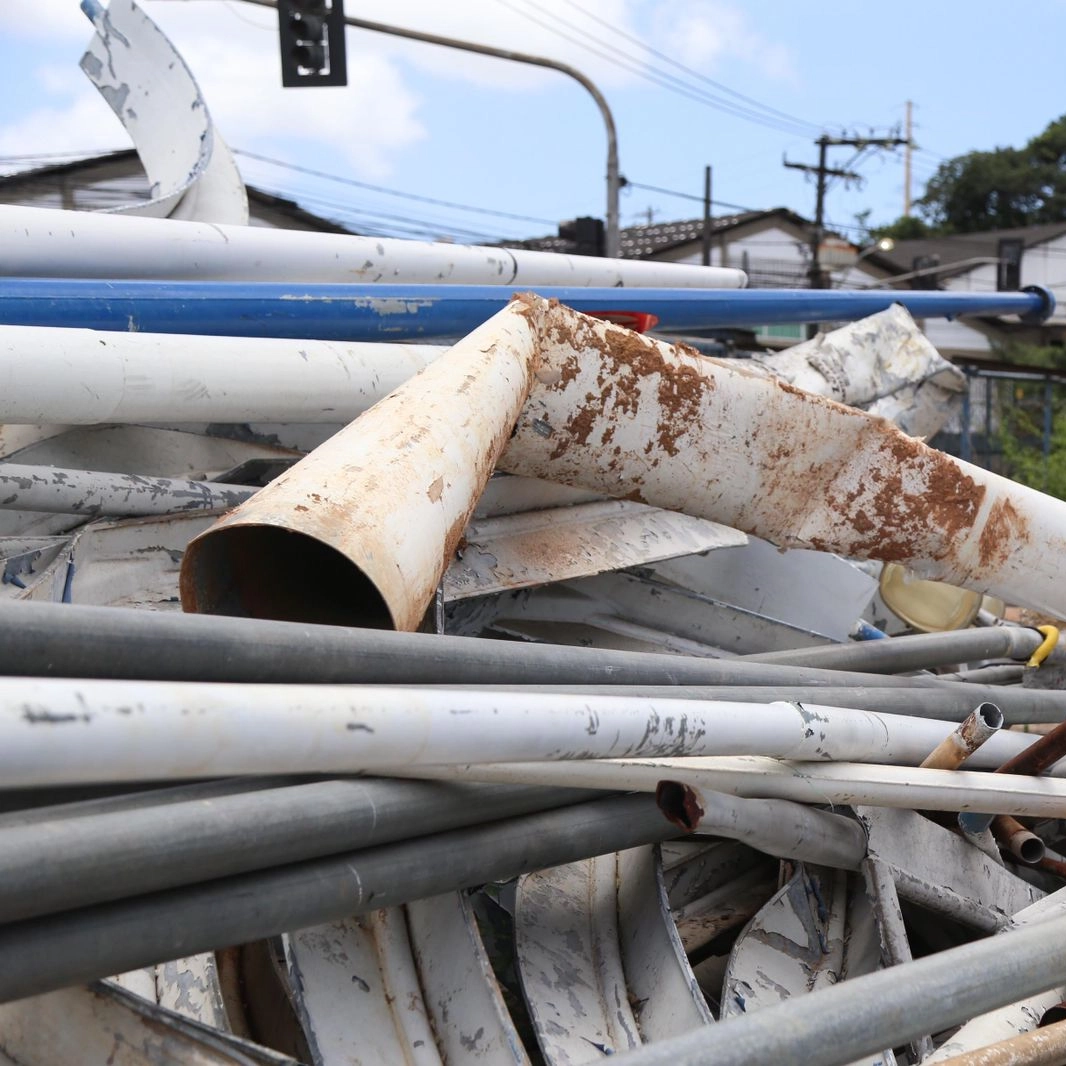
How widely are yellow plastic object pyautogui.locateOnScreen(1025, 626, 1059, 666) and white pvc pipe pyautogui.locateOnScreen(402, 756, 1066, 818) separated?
0.64m

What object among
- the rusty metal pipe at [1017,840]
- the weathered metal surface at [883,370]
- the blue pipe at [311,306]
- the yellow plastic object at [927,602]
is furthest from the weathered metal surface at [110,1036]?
the weathered metal surface at [883,370]

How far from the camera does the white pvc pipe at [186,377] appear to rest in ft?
5.65

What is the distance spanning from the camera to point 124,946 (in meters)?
1.08

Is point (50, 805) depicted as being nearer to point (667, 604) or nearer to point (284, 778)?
point (284, 778)

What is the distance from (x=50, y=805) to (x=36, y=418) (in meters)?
0.76

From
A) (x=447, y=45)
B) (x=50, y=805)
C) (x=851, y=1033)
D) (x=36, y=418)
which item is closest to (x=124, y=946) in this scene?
(x=50, y=805)

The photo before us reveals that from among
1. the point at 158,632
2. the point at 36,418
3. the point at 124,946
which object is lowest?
the point at 124,946

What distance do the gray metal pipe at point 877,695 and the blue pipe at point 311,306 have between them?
3.67 feet

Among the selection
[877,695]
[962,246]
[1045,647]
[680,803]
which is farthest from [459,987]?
[962,246]

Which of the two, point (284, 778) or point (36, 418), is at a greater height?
point (36, 418)

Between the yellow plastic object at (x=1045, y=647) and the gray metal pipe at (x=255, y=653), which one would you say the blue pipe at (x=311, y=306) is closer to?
the gray metal pipe at (x=255, y=653)

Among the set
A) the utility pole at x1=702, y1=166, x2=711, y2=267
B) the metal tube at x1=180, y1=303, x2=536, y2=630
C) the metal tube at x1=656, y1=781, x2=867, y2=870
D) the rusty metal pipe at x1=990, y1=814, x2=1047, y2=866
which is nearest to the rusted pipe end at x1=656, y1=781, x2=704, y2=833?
the metal tube at x1=656, y1=781, x2=867, y2=870

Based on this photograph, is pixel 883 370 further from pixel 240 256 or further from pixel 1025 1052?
pixel 1025 1052

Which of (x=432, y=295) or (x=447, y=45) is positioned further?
(x=447, y=45)
